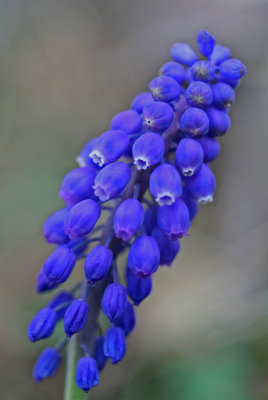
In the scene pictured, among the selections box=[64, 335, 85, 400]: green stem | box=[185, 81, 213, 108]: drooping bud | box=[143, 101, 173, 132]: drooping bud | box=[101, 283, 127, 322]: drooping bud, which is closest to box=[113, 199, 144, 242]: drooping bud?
box=[101, 283, 127, 322]: drooping bud

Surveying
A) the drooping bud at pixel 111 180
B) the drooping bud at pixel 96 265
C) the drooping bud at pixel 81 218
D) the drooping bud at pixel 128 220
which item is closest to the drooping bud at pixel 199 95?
the drooping bud at pixel 111 180

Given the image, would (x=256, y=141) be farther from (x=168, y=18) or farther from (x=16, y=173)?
(x=16, y=173)

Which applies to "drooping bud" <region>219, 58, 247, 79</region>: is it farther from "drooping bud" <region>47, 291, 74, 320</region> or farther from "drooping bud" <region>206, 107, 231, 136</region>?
"drooping bud" <region>47, 291, 74, 320</region>

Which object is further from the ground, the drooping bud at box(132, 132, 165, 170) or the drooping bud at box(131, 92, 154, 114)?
the drooping bud at box(131, 92, 154, 114)

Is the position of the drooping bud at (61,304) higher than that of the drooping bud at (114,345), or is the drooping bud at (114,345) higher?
the drooping bud at (61,304)

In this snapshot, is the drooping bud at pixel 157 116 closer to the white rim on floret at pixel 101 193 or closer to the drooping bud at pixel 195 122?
the drooping bud at pixel 195 122

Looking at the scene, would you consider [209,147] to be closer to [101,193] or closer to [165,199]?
[165,199]
